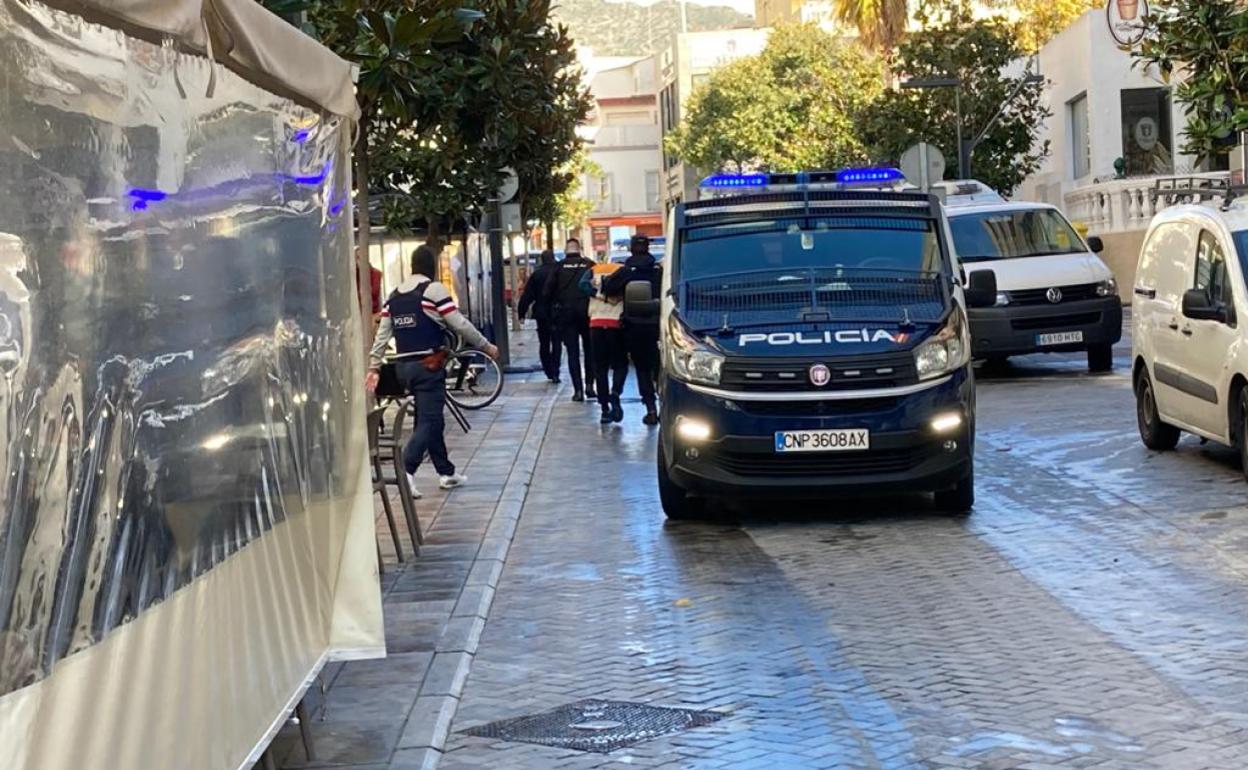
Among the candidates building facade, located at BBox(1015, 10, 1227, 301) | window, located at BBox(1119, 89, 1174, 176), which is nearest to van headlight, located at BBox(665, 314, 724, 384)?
building facade, located at BBox(1015, 10, 1227, 301)

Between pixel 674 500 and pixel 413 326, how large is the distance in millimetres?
2378

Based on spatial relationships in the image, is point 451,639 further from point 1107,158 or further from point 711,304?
point 1107,158

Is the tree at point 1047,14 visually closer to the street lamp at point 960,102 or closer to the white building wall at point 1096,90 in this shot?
the white building wall at point 1096,90

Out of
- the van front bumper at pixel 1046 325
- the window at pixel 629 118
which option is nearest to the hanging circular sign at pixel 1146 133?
the van front bumper at pixel 1046 325

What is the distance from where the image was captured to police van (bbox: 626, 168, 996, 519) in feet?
35.6

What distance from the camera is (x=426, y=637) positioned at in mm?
8344

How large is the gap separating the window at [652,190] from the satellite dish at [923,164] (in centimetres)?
7153

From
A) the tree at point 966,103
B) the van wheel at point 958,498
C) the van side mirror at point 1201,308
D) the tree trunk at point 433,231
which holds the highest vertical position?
the tree at point 966,103

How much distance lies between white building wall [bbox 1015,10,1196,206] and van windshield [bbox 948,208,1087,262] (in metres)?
13.3

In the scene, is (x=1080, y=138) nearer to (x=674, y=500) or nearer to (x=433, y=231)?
(x=433, y=231)

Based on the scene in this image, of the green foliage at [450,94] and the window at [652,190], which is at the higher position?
the window at [652,190]

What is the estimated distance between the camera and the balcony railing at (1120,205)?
33312 millimetres

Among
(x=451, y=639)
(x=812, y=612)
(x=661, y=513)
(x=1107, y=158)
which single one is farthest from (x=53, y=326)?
(x=1107, y=158)

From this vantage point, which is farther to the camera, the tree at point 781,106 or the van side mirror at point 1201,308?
the tree at point 781,106
